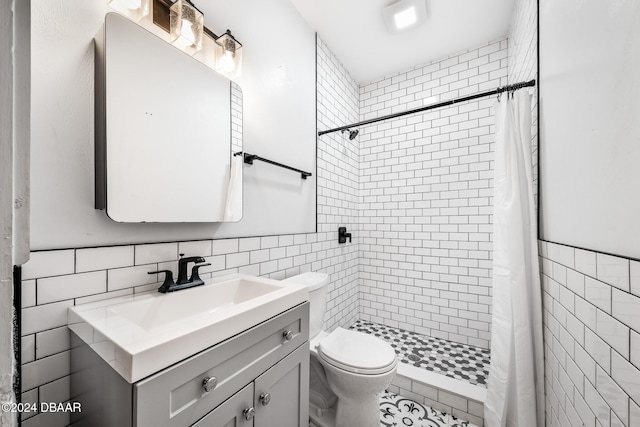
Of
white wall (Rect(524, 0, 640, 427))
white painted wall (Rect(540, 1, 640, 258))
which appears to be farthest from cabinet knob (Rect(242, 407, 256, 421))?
white painted wall (Rect(540, 1, 640, 258))

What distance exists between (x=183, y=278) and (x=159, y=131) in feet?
2.21

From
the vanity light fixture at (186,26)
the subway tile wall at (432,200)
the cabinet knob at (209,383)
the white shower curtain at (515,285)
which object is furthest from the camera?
the subway tile wall at (432,200)

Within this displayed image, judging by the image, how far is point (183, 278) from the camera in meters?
1.20

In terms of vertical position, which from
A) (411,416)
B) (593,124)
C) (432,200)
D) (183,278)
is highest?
(593,124)

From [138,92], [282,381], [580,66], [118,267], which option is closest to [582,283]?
[580,66]

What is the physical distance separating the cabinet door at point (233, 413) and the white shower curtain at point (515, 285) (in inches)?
55.7

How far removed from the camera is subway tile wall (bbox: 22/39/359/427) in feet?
2.85

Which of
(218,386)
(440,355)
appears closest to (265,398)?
(218,386)

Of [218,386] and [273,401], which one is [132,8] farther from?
[273,401]

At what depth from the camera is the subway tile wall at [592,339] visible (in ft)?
2.37

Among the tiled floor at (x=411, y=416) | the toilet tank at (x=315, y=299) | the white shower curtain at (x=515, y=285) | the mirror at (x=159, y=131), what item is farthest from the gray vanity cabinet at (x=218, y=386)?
the white shower curtain at (x=515, y=285)

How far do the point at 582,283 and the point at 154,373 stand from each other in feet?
4.70

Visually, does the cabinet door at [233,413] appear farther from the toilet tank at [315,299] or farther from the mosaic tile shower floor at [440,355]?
the mosaic tile shower floor at [440,355]

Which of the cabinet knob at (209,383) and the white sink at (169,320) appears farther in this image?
the cabinet knob at (209,383)
